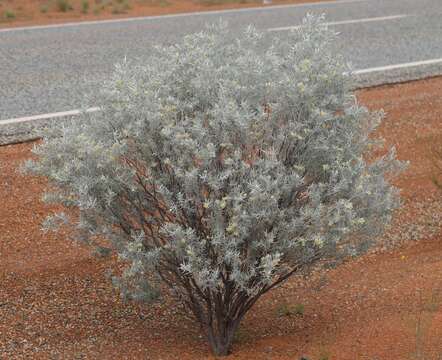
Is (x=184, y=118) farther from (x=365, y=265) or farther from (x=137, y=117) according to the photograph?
(x=365, y=265)

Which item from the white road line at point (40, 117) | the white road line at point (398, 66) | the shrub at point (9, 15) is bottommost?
the shrub at point (9, 15)

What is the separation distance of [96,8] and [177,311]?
10.2 metres

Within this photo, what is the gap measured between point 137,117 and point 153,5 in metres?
11.1

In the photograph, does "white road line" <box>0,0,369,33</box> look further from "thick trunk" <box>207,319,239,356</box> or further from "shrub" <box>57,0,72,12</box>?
"thick trunk" <box>207,319,239,356</box>

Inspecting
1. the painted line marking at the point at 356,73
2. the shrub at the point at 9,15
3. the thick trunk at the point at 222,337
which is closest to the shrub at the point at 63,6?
the shrub at the point at 9,15

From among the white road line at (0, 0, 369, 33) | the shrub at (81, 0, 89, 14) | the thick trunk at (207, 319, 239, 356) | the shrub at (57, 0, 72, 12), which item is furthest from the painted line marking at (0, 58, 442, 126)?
the shrub at (57, 0, 72, 12)

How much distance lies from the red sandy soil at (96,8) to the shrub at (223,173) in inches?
358

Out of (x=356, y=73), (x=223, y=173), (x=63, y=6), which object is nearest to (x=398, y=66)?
(x=356, y=73)

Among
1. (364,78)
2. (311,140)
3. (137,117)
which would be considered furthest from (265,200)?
(364,78)

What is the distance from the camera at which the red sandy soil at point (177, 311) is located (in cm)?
480

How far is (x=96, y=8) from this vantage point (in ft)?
48.4

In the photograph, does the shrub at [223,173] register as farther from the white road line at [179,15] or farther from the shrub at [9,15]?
the shrub at [9,15]

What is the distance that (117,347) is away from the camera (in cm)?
488

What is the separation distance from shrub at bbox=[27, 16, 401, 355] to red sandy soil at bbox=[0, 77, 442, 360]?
15.2 inches
